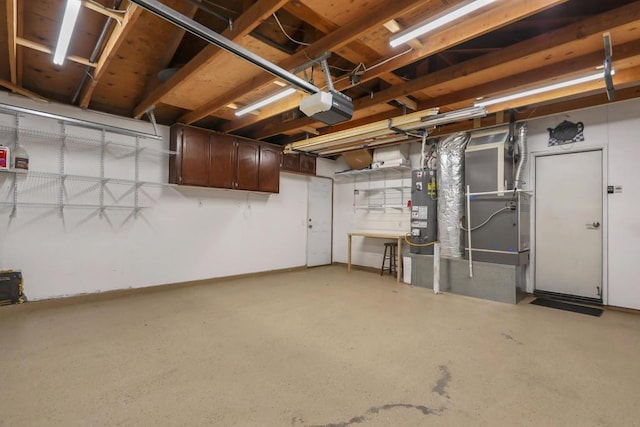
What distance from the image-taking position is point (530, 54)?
2.69m

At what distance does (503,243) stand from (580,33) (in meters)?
2.70

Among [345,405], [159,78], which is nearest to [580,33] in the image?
[345,405]

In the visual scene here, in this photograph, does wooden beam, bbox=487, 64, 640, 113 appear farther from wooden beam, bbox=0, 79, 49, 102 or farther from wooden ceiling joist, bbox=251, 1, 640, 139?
wooden beam, bbox=0, 79, 49, 102

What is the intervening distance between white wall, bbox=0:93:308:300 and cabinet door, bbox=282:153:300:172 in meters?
0.75

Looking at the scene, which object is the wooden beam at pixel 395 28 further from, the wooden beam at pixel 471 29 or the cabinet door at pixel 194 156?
the cabinet door at pixel 194 156

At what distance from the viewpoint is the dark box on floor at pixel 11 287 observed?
11.4 ft

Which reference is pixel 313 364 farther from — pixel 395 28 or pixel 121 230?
pixel 121 230

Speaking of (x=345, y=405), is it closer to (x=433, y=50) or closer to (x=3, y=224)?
(x=433, y=50)

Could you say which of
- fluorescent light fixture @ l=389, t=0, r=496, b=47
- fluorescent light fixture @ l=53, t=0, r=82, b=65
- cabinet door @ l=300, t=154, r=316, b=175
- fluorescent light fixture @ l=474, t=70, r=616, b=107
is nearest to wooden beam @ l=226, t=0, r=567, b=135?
fluorescent light fixture @ l=389, t=0, r=496, b=47

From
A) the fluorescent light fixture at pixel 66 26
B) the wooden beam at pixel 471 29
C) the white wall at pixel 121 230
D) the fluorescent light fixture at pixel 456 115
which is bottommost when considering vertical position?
the white wall at pixel 121 230

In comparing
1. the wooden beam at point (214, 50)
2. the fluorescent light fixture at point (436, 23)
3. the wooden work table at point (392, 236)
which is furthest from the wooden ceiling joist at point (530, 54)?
the wooden work table at point (392, 236)

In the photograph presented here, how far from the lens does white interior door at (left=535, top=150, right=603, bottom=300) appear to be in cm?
414

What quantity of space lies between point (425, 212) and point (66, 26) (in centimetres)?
489

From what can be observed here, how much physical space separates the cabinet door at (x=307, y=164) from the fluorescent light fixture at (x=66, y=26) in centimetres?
444
